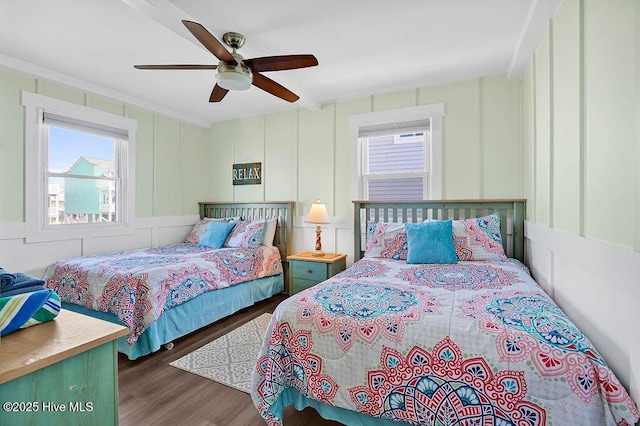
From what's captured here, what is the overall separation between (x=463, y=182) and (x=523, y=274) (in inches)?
50.7

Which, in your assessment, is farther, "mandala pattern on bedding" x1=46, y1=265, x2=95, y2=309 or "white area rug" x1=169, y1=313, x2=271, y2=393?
"mandala pattern on bedding" x1=46, y1=265, x2=95, y2=309

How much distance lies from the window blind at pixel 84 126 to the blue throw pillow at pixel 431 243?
350cm

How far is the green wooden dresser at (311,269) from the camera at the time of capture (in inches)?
131

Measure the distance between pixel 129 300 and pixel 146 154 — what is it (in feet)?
7.63

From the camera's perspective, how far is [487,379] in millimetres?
1201

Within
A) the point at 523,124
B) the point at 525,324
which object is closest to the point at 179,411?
the point at 525,324

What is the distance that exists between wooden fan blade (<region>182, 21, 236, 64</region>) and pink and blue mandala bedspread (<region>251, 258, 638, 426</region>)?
1554 millimetres

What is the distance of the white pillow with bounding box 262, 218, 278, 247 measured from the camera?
399cm

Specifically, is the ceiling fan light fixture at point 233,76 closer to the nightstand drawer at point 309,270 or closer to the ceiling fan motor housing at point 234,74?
the ceiling fan motor housing at point 234,74

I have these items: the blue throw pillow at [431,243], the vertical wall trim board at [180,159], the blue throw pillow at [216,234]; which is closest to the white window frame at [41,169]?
the vertical wall trim board at [180,159]

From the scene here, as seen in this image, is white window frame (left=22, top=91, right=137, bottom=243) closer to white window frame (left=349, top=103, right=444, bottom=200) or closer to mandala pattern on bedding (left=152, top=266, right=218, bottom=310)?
mandala pattern on bedding (left=152, top=266, right=218, bottom=310)

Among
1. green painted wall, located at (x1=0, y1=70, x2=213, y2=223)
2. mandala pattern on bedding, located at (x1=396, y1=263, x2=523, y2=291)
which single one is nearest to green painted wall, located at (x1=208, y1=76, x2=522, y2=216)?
green painted wall, located at (x1=0, y1=70, x2=213, y2=223)

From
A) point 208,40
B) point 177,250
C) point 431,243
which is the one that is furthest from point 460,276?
point 177,250

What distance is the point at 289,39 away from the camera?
2.48 metres
